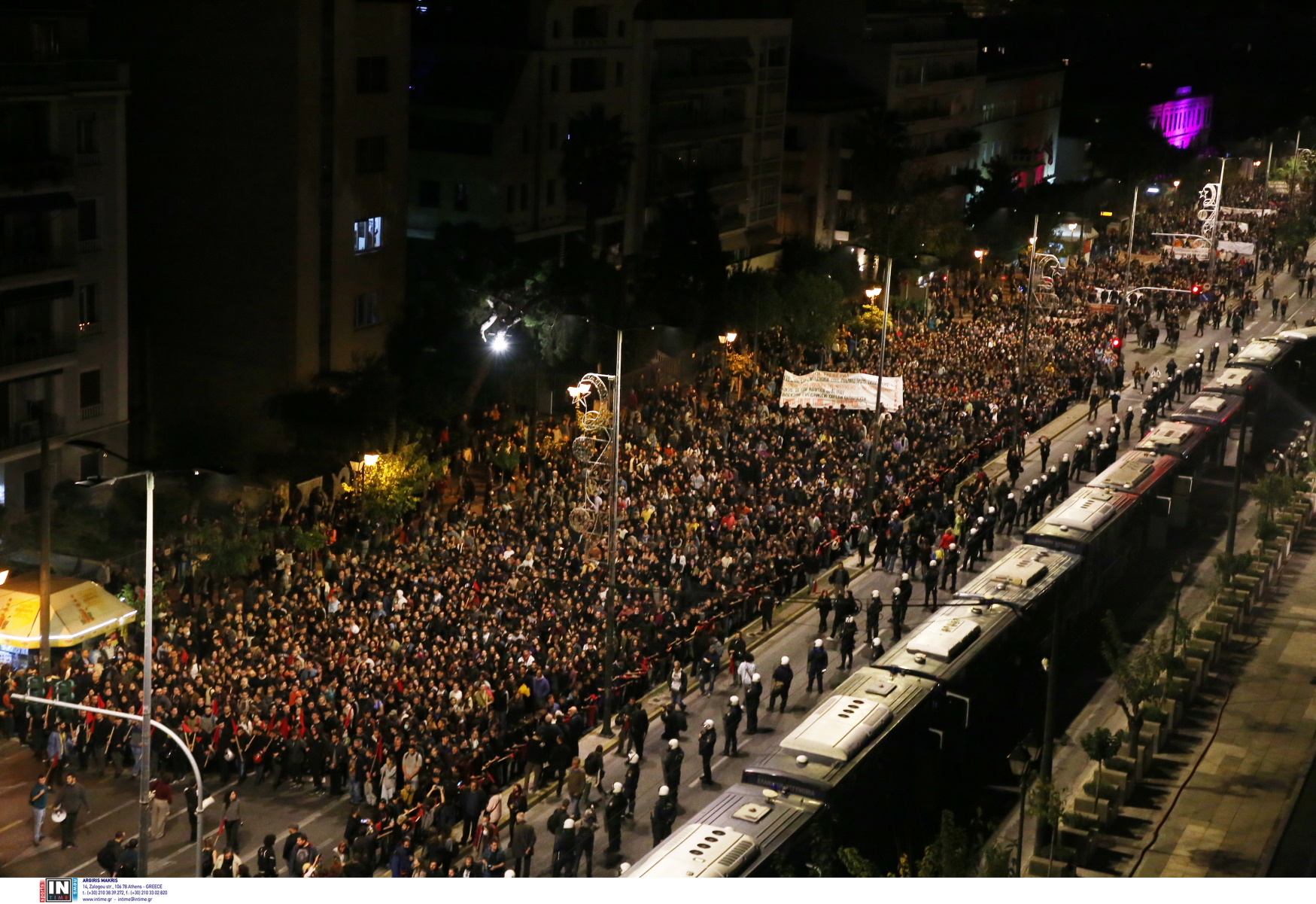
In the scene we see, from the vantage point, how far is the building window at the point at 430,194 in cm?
5375

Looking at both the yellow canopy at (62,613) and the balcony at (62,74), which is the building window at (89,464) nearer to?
the balcony at (62,74)

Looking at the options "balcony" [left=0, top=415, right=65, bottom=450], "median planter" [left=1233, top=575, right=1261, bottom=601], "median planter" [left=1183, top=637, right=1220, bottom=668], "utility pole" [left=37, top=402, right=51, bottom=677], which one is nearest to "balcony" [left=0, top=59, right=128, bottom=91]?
"balcony" [left=0, top=415, right=65, bottom=450]

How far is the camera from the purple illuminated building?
101 m

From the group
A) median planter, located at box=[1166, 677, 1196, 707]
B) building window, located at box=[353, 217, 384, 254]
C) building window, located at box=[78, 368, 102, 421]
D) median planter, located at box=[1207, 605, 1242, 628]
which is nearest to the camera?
median planter, located at box=[1166, 677, 1196, 707]

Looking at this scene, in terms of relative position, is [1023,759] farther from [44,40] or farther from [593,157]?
[593,157]

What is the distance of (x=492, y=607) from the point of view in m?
30.1

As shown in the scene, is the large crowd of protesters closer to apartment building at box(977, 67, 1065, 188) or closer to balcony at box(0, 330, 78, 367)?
balcony at box(0, 330, 78, 367)

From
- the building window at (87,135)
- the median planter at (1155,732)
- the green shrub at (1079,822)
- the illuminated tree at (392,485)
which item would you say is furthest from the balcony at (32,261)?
the median planter at (1155,732)

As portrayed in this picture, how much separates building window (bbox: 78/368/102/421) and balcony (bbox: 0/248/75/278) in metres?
2.51

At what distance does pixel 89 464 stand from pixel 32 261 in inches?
172

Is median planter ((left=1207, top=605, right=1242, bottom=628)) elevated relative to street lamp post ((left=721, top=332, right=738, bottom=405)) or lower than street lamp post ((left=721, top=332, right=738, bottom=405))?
lower

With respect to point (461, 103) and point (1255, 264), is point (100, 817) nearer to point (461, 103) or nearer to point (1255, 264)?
point (461, 103)

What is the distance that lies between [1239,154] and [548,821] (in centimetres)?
7659

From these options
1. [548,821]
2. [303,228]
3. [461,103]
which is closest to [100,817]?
[548,821]
